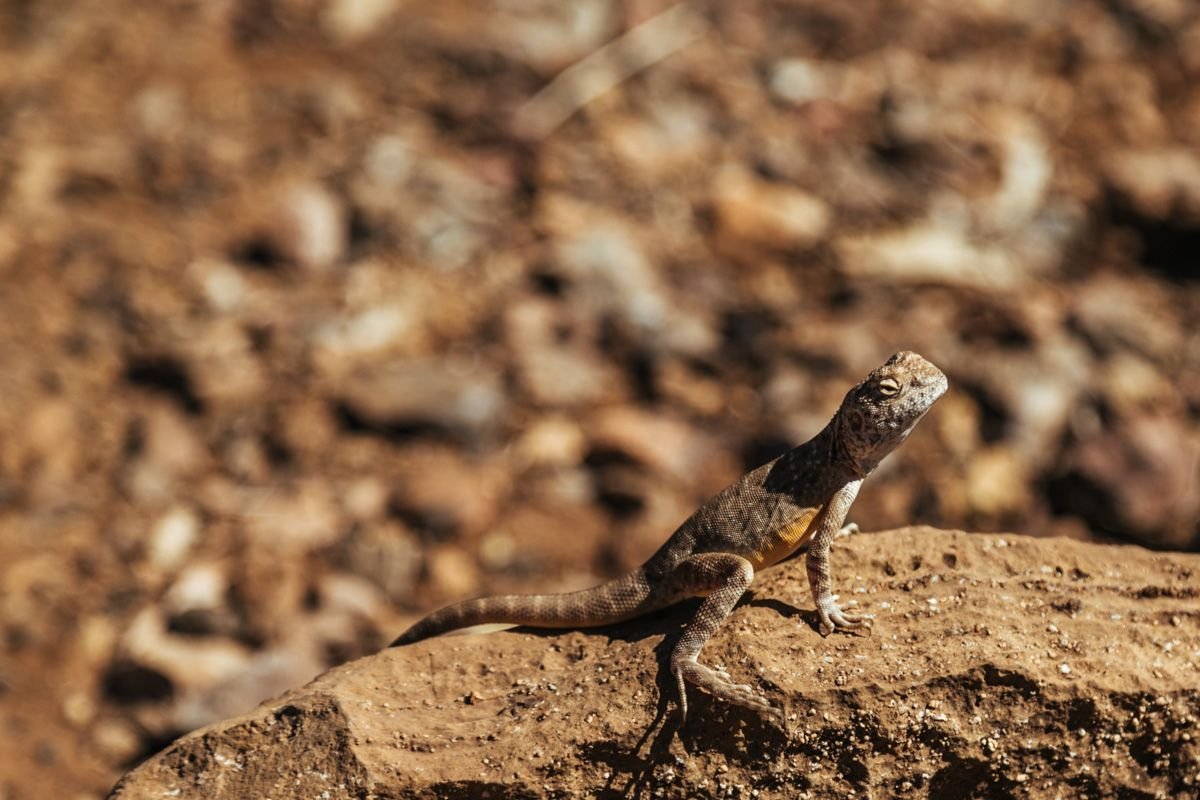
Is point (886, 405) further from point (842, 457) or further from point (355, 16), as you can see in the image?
point (355, 16)

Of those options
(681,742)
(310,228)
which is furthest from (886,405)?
(310,228)

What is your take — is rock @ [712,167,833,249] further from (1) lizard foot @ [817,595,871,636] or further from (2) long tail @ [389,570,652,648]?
(1) lizard foot @ [817,595,871,636]

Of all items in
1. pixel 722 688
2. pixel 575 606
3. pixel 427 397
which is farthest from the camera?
pixel 427 397

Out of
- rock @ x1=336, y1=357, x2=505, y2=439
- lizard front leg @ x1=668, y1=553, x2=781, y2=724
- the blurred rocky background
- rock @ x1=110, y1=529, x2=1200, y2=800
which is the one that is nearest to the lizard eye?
rock @ x1=110, y1=529, x2=1200, y2=800

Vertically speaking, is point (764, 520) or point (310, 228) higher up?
point (310, 228)

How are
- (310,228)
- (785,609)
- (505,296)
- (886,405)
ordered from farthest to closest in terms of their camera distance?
1. (310,228)
2. (505,296)
3. (886,405)
4. (785,609)

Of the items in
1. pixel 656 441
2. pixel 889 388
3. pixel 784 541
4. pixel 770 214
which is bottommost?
pixel 784 541
